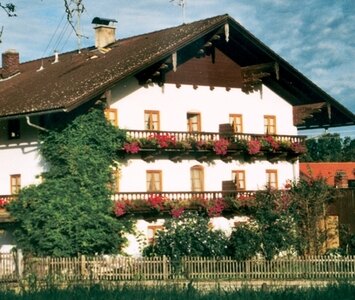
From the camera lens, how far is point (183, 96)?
4103 cm

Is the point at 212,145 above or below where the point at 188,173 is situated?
above

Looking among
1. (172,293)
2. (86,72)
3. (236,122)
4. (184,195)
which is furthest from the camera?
(236,122)

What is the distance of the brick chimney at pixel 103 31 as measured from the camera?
44.6 metres

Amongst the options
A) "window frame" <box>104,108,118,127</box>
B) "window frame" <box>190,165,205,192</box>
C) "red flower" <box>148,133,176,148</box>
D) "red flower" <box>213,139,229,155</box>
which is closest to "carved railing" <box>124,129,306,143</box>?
"red flower" <box>148,133,176,148</box>

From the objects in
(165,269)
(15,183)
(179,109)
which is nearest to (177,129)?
(179,109)

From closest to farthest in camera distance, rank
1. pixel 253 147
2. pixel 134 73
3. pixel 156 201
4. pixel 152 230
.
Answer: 1. pixel 134 73
2. pixel 156 201
3. pixel 152 230
4. pixel 253 147

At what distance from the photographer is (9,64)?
1857 inches

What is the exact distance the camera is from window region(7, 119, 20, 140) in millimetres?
39281

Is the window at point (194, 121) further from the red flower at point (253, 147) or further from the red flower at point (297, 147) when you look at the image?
the red flower at point (297, 147)

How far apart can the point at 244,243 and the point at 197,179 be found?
5.91m

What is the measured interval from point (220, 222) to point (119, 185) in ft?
18.5

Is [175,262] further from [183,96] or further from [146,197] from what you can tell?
[183,96]

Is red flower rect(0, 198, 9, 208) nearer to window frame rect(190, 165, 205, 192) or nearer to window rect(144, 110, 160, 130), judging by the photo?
window rect(144, 110, 160, 130)

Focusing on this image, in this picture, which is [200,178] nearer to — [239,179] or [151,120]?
[239,179]
